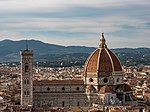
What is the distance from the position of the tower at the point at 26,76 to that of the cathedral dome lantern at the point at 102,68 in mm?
6950

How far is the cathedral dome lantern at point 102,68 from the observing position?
6141cm

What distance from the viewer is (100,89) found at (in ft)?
197

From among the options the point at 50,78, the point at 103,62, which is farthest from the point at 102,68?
the point at 50,78

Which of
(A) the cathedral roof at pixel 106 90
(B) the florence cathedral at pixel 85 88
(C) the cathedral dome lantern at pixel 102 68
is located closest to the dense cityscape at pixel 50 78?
(B) the florence cathedral at pixel 85 88

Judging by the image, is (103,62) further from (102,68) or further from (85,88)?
(85,88)

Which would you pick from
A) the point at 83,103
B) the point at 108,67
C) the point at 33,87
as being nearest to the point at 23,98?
the point at 33,87

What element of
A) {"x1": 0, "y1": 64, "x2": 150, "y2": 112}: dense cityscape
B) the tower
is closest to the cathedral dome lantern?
{"x1": 0, "y1": 64, "x2": 150, "y2": 112}: dense cityscape

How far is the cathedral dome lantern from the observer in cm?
6141

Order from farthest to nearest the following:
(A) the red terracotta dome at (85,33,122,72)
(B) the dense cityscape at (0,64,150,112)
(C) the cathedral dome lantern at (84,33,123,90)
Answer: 1. (B) the dense cityscape at (0,64,150,112)
2. (A) the red terracotta dome at (85,33,122,72)
3. (C) the cathedral dome lantern at (84,33,123,90)

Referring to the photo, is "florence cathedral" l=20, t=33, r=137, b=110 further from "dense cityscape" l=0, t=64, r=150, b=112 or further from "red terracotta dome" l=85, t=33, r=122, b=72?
"dense cityscape" l=0, t=64, r=150, b=112

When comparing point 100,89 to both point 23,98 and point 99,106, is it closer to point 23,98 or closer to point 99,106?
point 99,106

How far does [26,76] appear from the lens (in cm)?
5931

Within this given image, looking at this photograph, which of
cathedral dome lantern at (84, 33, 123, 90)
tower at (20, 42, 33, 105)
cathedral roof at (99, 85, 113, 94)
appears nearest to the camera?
cathedral roof at (99, 85, 113, 94)

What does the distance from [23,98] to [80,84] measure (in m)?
6.77
